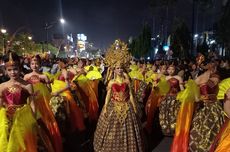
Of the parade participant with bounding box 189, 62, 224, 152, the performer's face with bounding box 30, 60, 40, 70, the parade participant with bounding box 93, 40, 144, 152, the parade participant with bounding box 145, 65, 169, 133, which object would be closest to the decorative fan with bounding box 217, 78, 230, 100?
the parade participant with bounding box 189, 62, 224, 152

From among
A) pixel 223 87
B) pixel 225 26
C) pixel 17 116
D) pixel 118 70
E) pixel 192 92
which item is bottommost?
pixel 17 116

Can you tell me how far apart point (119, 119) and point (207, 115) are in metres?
1.83

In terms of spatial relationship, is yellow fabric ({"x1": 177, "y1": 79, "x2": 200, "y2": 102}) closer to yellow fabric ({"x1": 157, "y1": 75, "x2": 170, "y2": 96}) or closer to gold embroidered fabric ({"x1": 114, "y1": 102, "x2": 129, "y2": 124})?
gold embroidered fabric ({"x1": 114, "y1": 102, "x2": 129, "y2": 124})

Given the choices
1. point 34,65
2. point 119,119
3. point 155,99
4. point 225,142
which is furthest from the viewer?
point 155,99

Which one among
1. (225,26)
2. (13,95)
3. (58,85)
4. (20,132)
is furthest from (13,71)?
(225,26)

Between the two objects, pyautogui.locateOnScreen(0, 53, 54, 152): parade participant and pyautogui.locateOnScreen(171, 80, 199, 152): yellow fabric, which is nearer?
pyautogui.locateOnScreen(0, 53, 54, 152): parade participant

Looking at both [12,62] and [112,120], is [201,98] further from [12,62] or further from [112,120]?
[12,62]

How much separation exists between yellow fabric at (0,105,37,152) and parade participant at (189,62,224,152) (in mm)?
3504

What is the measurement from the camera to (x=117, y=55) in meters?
8.11

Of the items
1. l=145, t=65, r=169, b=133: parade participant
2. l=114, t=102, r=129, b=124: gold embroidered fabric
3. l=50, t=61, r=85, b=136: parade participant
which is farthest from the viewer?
l=145, t=65, r=169, b=133: parade participant

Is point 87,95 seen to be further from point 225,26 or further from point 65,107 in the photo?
point 225,26

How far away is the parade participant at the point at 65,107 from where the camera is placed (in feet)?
31.0

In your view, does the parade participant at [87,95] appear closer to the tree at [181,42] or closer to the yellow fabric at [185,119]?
the yellow fabric at [185,119]

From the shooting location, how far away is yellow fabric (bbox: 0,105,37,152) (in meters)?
5.22
